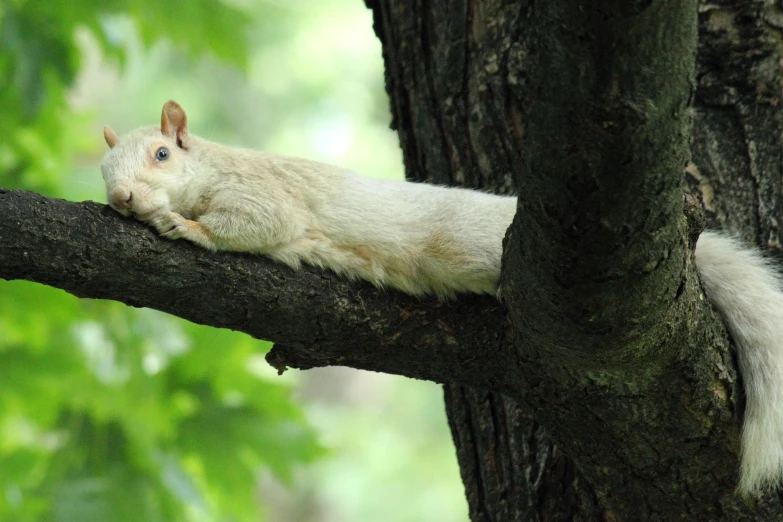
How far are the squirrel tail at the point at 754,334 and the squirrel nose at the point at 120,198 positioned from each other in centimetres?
160

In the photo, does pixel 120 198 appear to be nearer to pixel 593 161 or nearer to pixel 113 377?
pixel 593 161

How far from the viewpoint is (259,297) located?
7.17ft

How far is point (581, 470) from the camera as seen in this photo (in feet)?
7.90

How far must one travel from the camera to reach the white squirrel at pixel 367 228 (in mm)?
2320

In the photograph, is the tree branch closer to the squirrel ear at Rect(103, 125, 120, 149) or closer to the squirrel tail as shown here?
the squirrel tail

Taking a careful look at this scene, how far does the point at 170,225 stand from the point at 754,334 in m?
1.63

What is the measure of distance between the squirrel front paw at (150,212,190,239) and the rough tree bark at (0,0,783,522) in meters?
0.06

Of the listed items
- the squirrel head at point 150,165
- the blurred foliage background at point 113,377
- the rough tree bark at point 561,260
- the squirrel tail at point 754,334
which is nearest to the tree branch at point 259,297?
the rough tree bark at point 561,260

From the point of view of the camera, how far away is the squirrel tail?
220 cm

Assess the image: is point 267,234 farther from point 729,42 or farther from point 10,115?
point 10,115

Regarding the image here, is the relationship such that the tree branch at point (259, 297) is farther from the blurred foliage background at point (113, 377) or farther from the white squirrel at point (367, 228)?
the blurred foliage background at point (113, 377)

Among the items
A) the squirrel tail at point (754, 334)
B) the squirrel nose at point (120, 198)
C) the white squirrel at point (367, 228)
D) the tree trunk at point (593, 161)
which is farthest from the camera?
the squirrel nose at point (120, 198)

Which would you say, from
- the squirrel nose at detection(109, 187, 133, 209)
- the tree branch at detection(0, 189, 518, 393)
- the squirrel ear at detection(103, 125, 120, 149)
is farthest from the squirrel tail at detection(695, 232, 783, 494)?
the squirrel ear at detection(103, 125, 120, 149)

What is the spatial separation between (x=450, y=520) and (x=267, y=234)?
31.2ft
